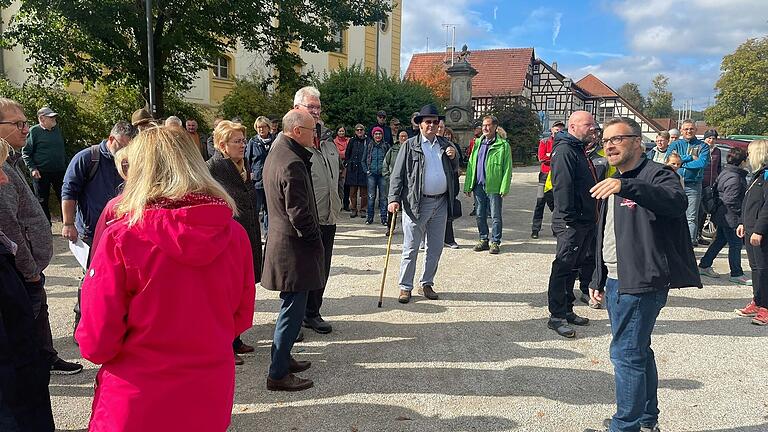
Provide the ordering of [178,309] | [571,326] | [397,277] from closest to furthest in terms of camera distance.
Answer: [178,309] → [571,326] → [397,277]

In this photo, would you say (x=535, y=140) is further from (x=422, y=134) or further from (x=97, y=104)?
(x=422, y=134)

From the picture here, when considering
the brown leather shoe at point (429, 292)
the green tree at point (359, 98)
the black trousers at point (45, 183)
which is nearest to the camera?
the brown leather shoe at point (429, 292)

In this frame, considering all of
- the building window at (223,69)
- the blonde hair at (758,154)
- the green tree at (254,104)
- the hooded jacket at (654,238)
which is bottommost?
the hooded jacket at (654,238)

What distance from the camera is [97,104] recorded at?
13242mm

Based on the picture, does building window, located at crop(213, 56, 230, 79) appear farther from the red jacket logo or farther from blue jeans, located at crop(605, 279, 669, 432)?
blue jeans, located at crop(605, 279, 669, 432)

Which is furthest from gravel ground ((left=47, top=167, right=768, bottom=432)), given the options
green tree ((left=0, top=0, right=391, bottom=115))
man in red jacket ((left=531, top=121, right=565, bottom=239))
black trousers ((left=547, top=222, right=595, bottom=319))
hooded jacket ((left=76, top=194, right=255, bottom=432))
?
green tree ((left=0, top=0, right=391, bottom=115))

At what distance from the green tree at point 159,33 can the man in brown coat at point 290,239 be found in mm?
8569

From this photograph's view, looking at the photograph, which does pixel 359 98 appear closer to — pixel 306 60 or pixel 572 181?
pixel 306 60

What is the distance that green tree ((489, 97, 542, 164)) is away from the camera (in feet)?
92.4

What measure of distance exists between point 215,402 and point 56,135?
27.8 ft

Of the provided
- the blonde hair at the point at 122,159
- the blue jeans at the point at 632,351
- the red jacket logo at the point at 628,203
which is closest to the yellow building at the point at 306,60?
the blonde hair at the point at 122,159

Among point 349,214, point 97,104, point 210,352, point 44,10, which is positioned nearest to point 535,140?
point 349,214

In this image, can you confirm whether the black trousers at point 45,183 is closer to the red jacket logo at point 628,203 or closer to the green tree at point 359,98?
the red jacket logo at point 628,203

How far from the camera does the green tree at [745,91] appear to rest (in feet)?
133
